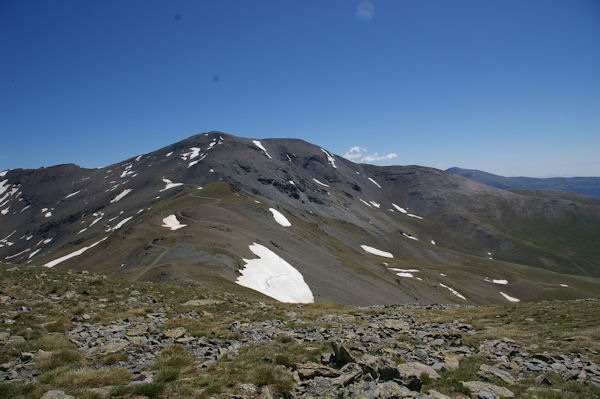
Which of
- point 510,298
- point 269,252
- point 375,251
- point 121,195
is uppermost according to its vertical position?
point 121,195

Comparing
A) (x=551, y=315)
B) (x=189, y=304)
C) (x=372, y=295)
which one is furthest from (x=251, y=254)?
(x=551, y=315)

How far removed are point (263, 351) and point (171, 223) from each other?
66519 mm

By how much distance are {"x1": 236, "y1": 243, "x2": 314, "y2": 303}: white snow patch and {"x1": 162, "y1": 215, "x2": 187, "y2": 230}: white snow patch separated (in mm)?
20558

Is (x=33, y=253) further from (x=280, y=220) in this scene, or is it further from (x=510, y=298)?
(x=510, y=298)

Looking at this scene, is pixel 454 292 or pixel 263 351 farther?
pixel 454 292

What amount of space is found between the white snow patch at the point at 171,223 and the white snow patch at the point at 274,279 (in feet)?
67.4

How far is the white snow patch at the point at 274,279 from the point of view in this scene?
43.6 meters

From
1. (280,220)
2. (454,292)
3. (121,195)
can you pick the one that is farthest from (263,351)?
(121,195)

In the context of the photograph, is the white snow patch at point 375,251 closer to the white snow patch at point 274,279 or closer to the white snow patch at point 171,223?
the white snow patch at point 274,279

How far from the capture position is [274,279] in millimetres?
48875

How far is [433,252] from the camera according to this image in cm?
15888

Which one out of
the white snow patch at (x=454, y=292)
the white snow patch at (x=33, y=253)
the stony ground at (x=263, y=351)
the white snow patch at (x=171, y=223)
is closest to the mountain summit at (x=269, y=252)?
the white snow patch at (x=171, y=223)

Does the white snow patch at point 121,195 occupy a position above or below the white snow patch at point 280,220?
above

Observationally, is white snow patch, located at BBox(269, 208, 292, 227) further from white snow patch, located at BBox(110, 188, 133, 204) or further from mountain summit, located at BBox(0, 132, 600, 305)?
white snow patch, located at BBox(110, 188, 133, 204)
